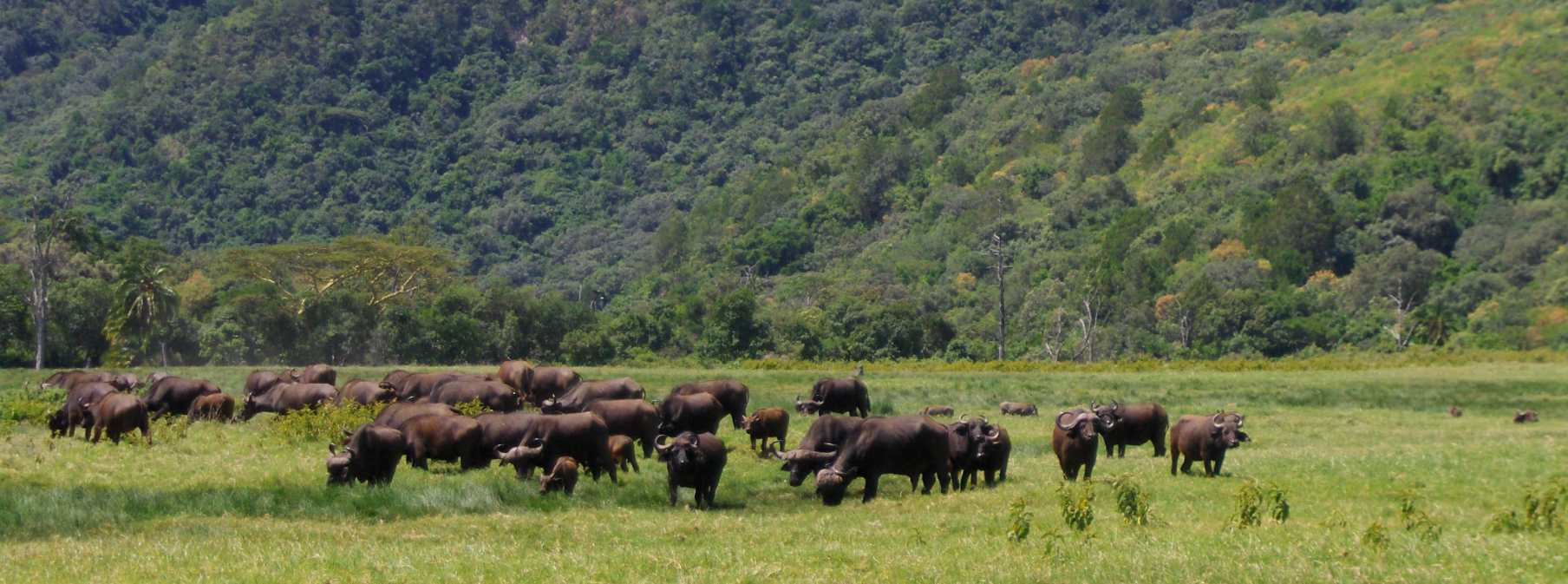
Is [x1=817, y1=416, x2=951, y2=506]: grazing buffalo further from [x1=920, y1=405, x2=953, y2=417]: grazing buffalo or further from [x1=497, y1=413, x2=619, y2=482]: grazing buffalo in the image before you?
[x1=920, y1=405, x2=953, y2=417]: grazing buffalo

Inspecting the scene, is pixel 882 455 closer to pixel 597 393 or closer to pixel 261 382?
pixel 597 393

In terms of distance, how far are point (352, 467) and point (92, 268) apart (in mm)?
77166

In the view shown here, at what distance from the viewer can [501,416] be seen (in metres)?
27.3

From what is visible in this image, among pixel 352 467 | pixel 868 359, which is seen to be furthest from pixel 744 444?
pixel 868 359

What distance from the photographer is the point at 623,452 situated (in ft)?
91.2

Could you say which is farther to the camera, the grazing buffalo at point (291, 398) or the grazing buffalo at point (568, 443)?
the grazing buffalo at point (291, 398)

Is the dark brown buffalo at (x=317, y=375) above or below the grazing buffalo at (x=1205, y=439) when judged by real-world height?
below

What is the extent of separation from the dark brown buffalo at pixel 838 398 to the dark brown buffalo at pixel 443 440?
13.8 meters

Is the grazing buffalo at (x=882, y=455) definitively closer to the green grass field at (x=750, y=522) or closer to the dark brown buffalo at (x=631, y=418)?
the green grass field at (x=750, y=522)

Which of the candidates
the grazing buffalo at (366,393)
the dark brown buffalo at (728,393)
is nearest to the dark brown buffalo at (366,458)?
the grazing buffalo at (366,393)

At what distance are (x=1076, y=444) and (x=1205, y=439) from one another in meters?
2.40

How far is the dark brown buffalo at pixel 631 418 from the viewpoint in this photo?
99.6 feet

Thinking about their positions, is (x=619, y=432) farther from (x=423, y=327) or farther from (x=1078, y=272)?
(x=1078, y=272)

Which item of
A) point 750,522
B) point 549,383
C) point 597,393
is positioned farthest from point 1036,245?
point 750,522
